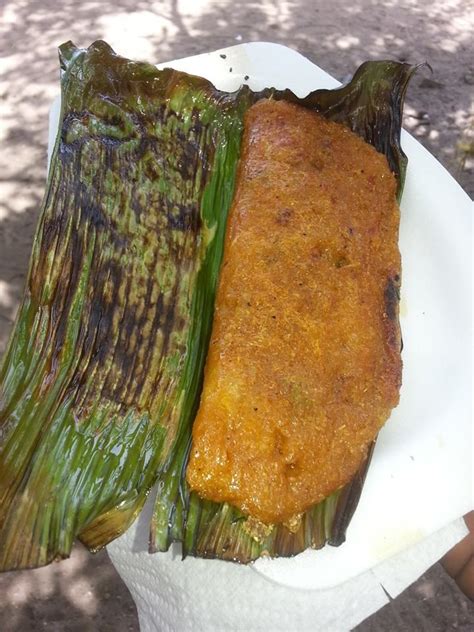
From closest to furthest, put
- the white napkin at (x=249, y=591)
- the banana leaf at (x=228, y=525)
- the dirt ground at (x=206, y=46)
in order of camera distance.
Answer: the banana leaf at (x=228, y=525)
the white napkin at (x=249, y=591)
the dirt ground at (x=206, y=46)

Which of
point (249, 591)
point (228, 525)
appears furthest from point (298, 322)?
point (249, 591)

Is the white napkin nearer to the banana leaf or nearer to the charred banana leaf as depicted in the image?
the banana leaf

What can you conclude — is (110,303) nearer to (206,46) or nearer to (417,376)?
(417,376)

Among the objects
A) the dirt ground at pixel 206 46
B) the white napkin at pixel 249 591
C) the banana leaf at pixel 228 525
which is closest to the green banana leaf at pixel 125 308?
the banana leaf at pixel 228 525

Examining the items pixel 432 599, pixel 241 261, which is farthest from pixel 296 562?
pixel 432 599

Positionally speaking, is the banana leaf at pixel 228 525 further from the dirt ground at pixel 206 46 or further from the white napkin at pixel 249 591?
the dirt ground at pixel 206 46

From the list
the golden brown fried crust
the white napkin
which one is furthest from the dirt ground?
the golden brown fried crust

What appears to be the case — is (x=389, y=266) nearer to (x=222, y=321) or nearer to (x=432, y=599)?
(x=222, y=321)
